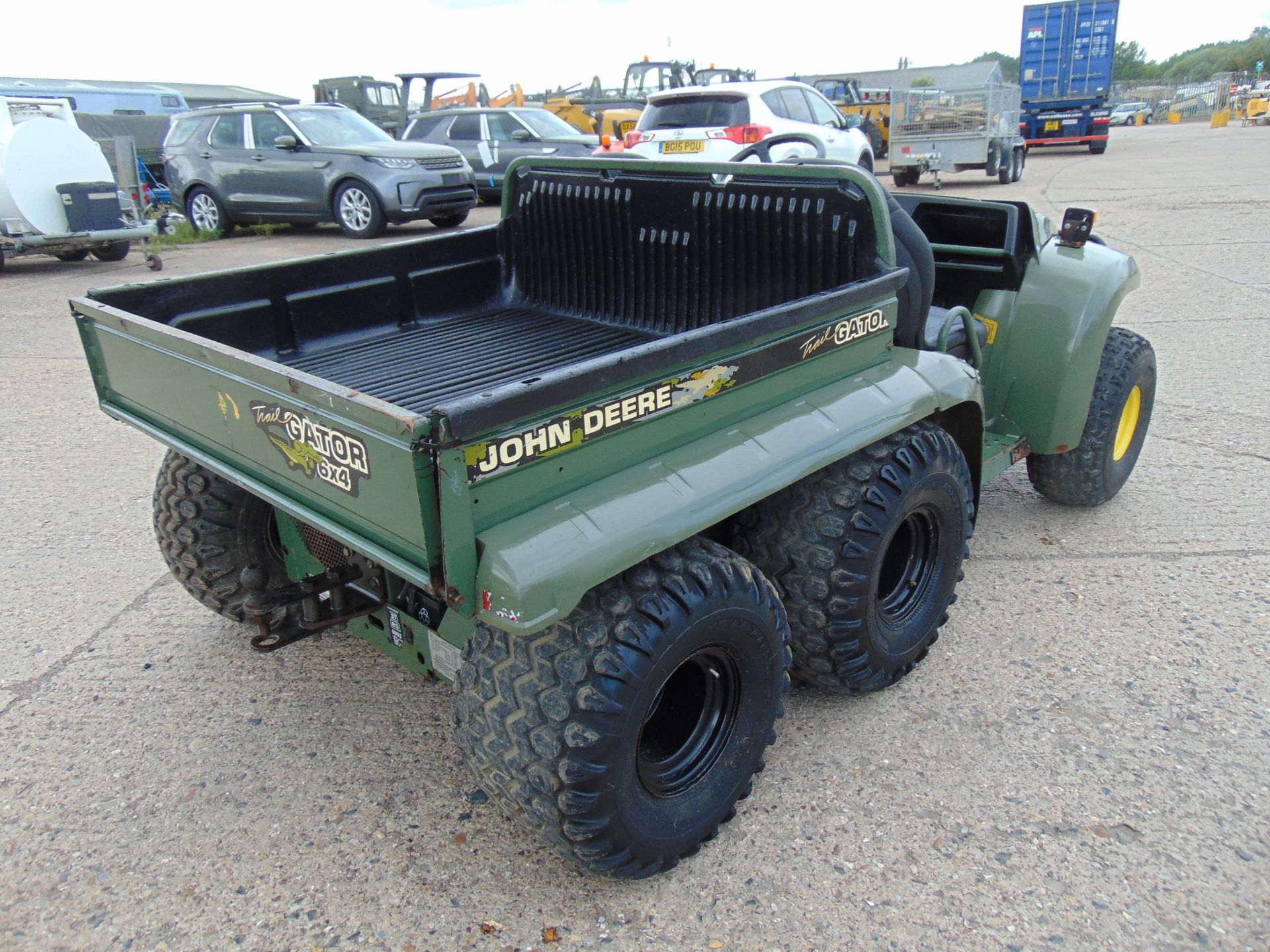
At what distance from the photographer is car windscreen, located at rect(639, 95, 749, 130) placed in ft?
39.1

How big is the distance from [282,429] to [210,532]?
1.06 m

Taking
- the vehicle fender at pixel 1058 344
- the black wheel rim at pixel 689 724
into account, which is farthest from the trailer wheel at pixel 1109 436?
the black wheel rim at pixel 689 724

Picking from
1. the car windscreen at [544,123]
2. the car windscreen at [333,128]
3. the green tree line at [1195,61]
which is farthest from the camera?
the green tree line at [1195,61]

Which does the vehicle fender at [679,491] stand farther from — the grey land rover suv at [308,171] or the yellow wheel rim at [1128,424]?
the grey land rover suv at [308,171]

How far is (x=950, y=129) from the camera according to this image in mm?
16250

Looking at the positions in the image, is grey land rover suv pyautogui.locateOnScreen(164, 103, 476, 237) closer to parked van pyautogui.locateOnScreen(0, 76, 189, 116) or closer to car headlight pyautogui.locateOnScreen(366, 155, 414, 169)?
car headlight pyautogui.locateOnScreen(366, 155, 414, 169)

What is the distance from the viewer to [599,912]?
7.34 ft

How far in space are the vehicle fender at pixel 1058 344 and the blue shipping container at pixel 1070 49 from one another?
2341 centimetres

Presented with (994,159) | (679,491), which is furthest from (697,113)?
(679,491)

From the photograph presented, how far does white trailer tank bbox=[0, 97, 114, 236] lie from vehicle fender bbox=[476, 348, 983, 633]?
10.2 m

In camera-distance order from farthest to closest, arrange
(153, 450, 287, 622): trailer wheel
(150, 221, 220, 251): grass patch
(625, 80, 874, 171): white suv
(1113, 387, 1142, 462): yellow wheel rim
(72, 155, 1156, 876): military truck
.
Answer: (150, 221, 220, 251): grass patch, (625, 80, 874, 171): white suv, (1113, 387, 1142, 462): yellow wheel rim, (153, 450, 287, 622): trailer wheel, (72, 155, 1156, 876): military truck

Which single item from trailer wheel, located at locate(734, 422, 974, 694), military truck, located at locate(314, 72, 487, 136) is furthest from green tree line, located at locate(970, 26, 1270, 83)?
trailer wheel, located at locate(734, 422, 974, 694)

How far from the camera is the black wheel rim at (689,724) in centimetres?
235

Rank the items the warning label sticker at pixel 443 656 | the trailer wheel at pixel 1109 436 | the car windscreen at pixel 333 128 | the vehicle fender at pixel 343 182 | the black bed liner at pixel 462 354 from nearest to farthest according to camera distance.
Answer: the warning label sticker at pixel 443 656 < the black bed liner at pixel 462 354 < the trailer wheel at pixel 1109 436 < the vehicle fender at pixel 343 182 < the car windscreen at pixel 333 128
